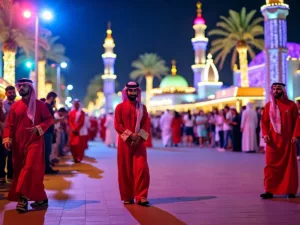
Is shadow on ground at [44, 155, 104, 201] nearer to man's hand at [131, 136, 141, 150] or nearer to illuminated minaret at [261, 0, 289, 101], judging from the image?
man's hand at [131, 136, 141, 150]

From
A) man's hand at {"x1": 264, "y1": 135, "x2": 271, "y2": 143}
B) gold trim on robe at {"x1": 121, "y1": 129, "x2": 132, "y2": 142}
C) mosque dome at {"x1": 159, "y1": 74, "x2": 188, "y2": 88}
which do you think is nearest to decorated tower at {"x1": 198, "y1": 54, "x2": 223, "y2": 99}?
mosque dome at {"x1": 159, "y1": 74, "x2": 188, "y2": 88}

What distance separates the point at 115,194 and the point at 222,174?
11.3ft

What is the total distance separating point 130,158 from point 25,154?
1.43m

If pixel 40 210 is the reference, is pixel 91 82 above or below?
above

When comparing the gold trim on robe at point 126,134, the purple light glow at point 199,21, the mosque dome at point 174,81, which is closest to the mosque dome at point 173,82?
the mosque dome at point 174,81

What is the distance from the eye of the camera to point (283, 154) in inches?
299

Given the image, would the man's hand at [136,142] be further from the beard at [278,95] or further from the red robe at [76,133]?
the red robe at [76,133]

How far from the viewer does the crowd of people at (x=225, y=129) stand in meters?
18.4

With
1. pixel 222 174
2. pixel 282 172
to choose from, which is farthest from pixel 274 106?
pixel 222 174

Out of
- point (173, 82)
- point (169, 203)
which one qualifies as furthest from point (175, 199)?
point (173, 82)

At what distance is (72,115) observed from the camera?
14484 millimetres

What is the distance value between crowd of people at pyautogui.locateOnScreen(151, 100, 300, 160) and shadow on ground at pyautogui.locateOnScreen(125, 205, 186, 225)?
9148 millimetres

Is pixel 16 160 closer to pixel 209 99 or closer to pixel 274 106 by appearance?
pixel 274 106

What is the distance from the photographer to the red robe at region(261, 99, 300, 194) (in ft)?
24.5
